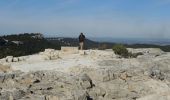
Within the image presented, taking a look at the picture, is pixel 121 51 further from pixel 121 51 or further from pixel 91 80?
pixel 91 80

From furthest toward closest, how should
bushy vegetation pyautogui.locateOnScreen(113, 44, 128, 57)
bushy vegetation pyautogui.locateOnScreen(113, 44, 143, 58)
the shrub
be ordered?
1. bushy vegetation pyautogui.locateOnScreen(113, 44, 128, 57)
2. the shrub
3. bushy vegetation pyautogui.locateOnScreen(113, 44, 143, 58)

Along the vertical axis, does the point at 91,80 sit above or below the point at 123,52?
below

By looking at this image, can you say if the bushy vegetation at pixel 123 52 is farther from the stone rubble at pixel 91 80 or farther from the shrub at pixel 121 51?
the stone rubble at pixel 91 80

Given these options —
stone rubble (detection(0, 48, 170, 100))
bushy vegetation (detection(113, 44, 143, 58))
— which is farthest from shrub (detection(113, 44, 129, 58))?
stone rubble (detection(0, 48, 170, 100))

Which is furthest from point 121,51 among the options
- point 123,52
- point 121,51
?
point 123,52

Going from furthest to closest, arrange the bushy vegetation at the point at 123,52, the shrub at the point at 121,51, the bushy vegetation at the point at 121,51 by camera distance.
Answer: the bushy vegetation at the point at 121,51 < the shrub at the point at 121,51 < the bushy vegetation at the point at 123,52

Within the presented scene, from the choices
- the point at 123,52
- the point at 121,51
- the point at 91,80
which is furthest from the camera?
the point at 121,51

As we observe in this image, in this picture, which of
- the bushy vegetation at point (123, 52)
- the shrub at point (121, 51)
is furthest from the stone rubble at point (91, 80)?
the shrub at point (121, 51)

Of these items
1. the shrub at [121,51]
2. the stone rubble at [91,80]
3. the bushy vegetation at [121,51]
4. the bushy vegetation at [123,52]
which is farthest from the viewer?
the bushy vegetation at [121,51]

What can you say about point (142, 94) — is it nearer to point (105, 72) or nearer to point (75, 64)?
point (105, 72)

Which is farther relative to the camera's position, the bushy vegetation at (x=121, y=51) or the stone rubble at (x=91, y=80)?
the bushy vegetation at (x=121, y=51)

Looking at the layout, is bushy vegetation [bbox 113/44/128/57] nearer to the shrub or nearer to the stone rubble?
the shrub

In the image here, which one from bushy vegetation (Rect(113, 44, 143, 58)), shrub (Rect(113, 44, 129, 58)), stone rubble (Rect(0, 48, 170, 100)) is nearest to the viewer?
stone rubble (Rect(0, 48, 170, 100))

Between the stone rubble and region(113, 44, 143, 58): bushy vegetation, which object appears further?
region(113, 44, 143, 58): bushy vegetation
